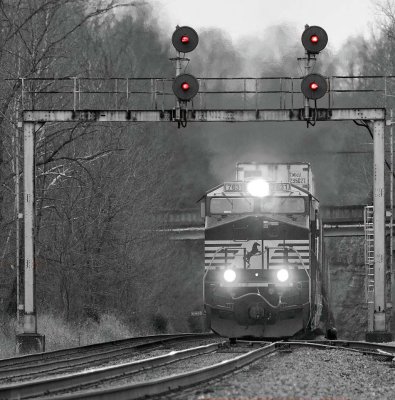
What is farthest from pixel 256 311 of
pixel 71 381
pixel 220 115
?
pixel 71 381

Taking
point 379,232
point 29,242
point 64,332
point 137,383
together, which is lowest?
point 64,332

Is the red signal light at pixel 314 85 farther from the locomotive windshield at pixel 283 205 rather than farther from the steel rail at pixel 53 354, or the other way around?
the steel rail at pixel 53 354

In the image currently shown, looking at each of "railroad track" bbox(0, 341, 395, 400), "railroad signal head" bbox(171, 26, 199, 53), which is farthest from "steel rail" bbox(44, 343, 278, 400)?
"railroad signal head" bbox(171, 26, 199, 53)

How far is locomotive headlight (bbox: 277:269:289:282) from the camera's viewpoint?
21766 millimetres

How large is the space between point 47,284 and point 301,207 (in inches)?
484

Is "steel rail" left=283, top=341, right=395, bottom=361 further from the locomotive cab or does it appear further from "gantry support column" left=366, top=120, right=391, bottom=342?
"gantry support column" left=366, top=120, right=391, bottom=342

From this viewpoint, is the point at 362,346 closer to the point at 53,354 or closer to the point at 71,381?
the point at 53,354

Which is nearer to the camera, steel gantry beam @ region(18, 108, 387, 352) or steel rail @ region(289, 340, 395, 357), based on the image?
steel rail @ region(289, 340, 395, 357)

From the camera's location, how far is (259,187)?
2248 cm

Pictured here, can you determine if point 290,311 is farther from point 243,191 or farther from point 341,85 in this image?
point 341,85

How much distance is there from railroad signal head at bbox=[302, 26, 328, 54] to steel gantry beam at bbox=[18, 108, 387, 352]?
1.36 metres

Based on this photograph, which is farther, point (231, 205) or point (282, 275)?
point (231, 205)

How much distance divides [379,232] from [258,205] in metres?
3.26

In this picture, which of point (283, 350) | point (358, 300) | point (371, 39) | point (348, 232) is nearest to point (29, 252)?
point (283, 350)
